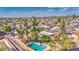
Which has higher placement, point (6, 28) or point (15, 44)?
point (6, 28)

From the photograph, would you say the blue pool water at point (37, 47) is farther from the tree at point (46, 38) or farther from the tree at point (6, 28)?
the tree at point (6, 28)

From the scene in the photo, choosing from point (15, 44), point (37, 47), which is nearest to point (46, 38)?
point (37, 47)

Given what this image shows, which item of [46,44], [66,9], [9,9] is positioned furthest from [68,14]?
[9,9]

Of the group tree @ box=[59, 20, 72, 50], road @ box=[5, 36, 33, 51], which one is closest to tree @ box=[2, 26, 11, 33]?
road @ box=[5, 36, 33, 51]

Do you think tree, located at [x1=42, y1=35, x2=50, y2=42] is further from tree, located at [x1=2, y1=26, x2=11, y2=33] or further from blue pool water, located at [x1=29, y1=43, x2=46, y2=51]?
tree, located at [x1=2, y1=26, x2=11, y2=33]

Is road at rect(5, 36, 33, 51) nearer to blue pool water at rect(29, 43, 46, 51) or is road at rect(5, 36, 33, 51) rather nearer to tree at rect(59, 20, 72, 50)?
blue pool water at rect(29, 43, 46, 51)

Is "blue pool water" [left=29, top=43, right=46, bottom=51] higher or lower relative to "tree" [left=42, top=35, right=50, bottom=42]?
lower

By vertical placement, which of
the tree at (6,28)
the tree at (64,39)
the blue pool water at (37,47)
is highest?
the tree at (6,28)

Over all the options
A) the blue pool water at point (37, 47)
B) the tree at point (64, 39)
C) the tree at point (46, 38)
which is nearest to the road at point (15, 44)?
the blue pool water at point (37, 47)

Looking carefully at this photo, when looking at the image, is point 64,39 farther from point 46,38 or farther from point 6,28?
point 6,28

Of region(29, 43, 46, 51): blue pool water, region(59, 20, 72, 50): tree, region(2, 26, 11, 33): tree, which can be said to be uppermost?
region(2, 26, 11, 33): tree

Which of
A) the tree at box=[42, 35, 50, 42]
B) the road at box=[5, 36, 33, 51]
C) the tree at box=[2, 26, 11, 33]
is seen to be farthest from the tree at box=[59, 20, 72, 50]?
the tree at box=[2, 26, 11, 33]
